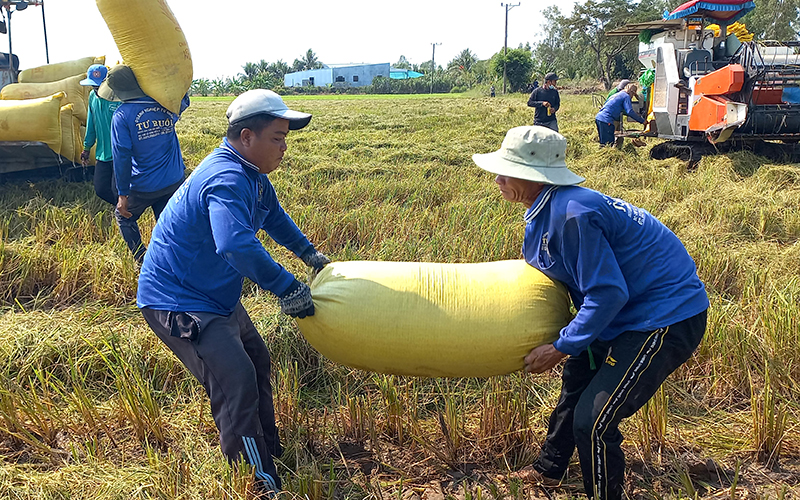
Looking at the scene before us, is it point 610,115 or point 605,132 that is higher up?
point 610,115

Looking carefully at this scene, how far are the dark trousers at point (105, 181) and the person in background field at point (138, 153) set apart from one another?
661 millimetres

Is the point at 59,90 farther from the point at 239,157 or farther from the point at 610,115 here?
the point at 610,115

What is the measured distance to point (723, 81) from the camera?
25.2ft

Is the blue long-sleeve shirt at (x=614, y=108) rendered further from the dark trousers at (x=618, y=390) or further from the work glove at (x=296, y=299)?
the work glove at (x=296, y=299)

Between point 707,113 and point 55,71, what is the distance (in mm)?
8713

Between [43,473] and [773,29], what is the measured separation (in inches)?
2062

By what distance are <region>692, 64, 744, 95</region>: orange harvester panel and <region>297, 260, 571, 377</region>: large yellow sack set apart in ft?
22.7

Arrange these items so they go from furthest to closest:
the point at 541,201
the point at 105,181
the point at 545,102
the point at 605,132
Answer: the point at 605,132 → the point at 545,102 → the point at 105,181 → the point at 541,201

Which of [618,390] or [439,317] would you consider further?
[439,317]

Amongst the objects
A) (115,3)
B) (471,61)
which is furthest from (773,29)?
(115,3)

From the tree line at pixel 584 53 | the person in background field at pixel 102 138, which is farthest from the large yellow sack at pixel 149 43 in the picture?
the tree line at pixel 584 53

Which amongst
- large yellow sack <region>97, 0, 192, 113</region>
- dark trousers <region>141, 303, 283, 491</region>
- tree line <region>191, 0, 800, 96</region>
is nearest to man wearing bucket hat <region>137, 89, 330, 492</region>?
dark trousers <region>141, 303, 283, 491</region>

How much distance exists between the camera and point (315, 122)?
49.8ft

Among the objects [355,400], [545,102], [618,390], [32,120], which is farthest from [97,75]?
[545,102]
